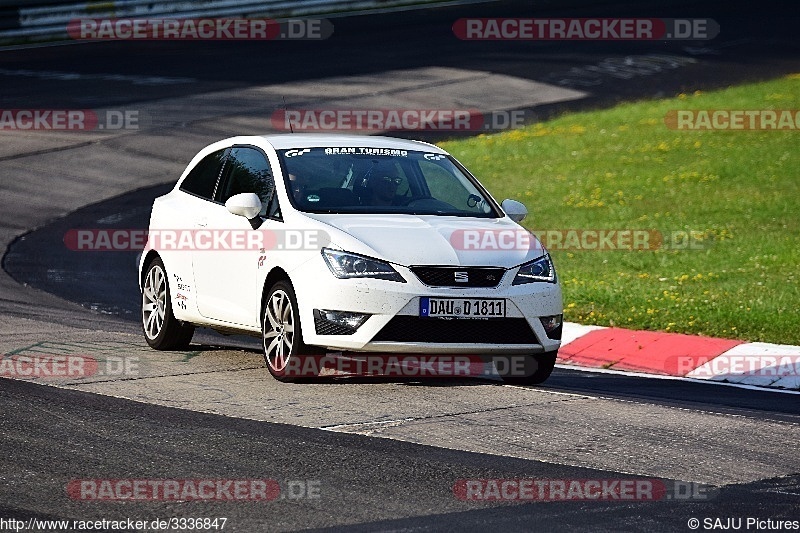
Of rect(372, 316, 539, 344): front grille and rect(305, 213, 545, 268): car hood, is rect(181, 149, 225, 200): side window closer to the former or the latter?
rect(305, 213, 545, 268): car hood

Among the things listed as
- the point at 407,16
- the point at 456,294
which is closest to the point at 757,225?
the point at 456,294

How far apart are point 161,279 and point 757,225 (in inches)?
361

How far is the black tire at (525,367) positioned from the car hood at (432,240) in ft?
2.41

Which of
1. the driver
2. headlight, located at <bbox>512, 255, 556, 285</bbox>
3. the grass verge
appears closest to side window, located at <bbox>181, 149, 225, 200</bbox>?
the driver

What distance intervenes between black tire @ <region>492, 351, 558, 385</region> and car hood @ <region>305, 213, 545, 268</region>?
0.73 m

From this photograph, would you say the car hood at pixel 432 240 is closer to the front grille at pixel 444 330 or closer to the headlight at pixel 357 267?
the headlight at pixel 357 267

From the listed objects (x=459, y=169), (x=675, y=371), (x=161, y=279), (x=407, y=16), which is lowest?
(x=675, y=371)

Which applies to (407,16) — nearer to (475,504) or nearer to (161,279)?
(161,279)

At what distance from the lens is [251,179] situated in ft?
36.0

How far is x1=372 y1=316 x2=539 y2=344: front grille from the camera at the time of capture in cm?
959

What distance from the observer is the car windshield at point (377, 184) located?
1047 cm

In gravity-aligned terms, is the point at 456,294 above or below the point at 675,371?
above

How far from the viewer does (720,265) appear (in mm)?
16203

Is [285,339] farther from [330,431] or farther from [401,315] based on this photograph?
[330,431]
